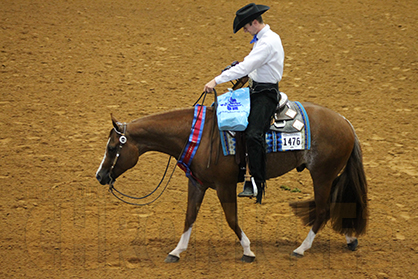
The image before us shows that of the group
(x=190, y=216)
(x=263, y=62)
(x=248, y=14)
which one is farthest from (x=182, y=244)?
(x=248, y=14)

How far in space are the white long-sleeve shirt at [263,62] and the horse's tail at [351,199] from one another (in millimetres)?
1524

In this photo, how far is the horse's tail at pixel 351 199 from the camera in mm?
6258

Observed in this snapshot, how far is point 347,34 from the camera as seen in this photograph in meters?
12.9

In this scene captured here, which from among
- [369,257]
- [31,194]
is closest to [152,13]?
[31,194]

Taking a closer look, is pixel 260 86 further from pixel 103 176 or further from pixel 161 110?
pixel 161 110

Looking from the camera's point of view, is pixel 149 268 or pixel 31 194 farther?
pixel 31 194

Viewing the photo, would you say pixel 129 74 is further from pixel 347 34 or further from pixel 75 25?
pixel 347 34

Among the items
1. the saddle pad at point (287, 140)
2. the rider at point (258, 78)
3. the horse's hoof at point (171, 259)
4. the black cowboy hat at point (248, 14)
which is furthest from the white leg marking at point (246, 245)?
the black cowboy hat at point (248, 14)

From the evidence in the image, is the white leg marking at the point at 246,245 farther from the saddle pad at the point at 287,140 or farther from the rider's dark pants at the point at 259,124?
the saddle pad at the point at 287,140

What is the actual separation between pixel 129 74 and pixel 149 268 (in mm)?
6322

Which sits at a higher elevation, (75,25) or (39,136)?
(75,25)

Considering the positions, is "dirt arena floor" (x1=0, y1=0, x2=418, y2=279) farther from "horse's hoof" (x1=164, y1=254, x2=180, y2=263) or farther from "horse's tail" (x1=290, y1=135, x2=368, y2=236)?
"horse's tail" (x1=290, y1=135, x2=368, y2=236)

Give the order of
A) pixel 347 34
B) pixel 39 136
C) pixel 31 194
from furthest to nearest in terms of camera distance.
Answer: pixel 347 34 < pixel 39 136 < pixel 31 194

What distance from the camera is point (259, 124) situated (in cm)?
565
